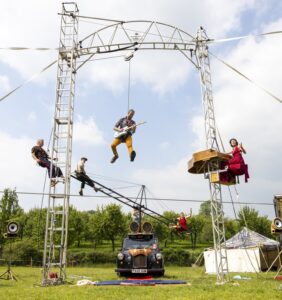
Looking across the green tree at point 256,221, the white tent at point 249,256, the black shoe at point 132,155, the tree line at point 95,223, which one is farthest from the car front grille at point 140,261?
the green tree at point 256,221

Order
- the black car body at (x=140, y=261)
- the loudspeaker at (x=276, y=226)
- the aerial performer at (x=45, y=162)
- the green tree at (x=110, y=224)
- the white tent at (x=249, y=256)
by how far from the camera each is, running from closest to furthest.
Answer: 1. the aerial performer at (x=45, y=162)
2. the black car body at (x=140, y=261)
3. the loudspeaker at (x=276, y=226)
4. the white tent at (x=249, y=256)
5. the green tree at (x=110, y=224)

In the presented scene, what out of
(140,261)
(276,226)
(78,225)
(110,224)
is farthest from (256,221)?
(140,261)

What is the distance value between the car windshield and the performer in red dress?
16.6 ft

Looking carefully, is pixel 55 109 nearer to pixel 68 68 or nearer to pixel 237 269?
pixel 68 68

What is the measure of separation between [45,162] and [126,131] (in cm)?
272

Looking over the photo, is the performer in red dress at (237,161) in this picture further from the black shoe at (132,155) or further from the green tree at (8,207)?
the green tree at (8,207)

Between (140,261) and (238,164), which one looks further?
(140,261)

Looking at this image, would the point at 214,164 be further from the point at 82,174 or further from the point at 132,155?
the point at 82,174

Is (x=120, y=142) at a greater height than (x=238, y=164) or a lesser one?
greater

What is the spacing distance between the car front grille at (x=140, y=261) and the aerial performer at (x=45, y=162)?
426cm

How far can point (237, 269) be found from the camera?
66.7ft

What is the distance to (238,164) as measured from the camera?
9.99 meters

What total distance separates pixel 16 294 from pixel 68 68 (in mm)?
7160

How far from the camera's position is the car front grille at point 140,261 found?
42.1 ft
